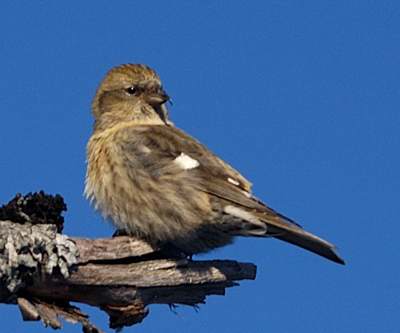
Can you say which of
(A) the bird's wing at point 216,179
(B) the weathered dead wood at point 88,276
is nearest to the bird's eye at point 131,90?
(A) the bird's wing at point 216,179

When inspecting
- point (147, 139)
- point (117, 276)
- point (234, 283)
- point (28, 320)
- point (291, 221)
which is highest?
point (147, 139)

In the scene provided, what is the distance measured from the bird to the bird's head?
0.80ft

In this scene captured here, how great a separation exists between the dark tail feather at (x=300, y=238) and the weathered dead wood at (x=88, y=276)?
49 centimetres

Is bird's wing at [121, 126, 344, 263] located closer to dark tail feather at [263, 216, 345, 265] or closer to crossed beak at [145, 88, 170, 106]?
dark tail feather at [263, 216, 345, 265]

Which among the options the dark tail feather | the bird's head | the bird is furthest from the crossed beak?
the dark tail feather

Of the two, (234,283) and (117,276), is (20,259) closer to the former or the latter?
(117,276)

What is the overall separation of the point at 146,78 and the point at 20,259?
10.7 ft

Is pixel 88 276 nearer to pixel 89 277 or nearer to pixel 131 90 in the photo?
pixel 89 277

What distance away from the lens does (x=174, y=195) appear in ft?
25.5

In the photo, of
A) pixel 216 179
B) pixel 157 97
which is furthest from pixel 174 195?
pixel 157 97

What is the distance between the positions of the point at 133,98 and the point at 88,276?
301 cm

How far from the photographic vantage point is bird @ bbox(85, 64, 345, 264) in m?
7.44

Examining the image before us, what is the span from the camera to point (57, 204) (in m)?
6.55

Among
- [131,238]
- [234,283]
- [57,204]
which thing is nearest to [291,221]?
[234,283]
